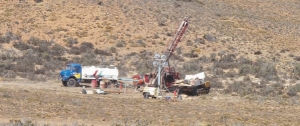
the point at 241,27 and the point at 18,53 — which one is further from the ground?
the point at 241,27

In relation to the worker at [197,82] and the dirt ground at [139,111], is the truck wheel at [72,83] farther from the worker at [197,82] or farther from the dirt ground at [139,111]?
the worker at [197,82]

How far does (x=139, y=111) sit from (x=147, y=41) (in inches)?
1204

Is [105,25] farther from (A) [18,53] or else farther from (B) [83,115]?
(B) [83,115]

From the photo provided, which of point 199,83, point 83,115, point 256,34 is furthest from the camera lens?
point 256,34

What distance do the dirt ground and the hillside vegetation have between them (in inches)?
267

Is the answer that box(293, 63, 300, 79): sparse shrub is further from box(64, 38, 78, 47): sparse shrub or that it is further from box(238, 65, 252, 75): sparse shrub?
box(64, 38, 78, 47): sparse shrub

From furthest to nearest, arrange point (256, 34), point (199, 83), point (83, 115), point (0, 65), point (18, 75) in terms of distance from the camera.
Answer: point (256, 34) → point (0, 65) → point (18, 75) → point (199, 83) → point (83, 115)

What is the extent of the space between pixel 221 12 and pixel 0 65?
35.7 meters

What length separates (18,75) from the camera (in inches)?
1273

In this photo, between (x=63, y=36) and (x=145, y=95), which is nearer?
(x=145, y=95)

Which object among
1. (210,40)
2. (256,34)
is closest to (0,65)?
(210,40)

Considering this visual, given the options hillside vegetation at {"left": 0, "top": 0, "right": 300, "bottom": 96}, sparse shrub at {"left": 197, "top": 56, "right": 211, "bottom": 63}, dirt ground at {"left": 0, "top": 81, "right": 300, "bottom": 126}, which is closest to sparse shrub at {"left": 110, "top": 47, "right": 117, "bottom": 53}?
hillside vegetation at {"left": 0, "top": 0, "right": 300, "bottom": 96}

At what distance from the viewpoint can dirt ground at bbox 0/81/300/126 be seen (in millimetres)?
16516

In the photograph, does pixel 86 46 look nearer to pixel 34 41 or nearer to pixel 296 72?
pixel 34 41
